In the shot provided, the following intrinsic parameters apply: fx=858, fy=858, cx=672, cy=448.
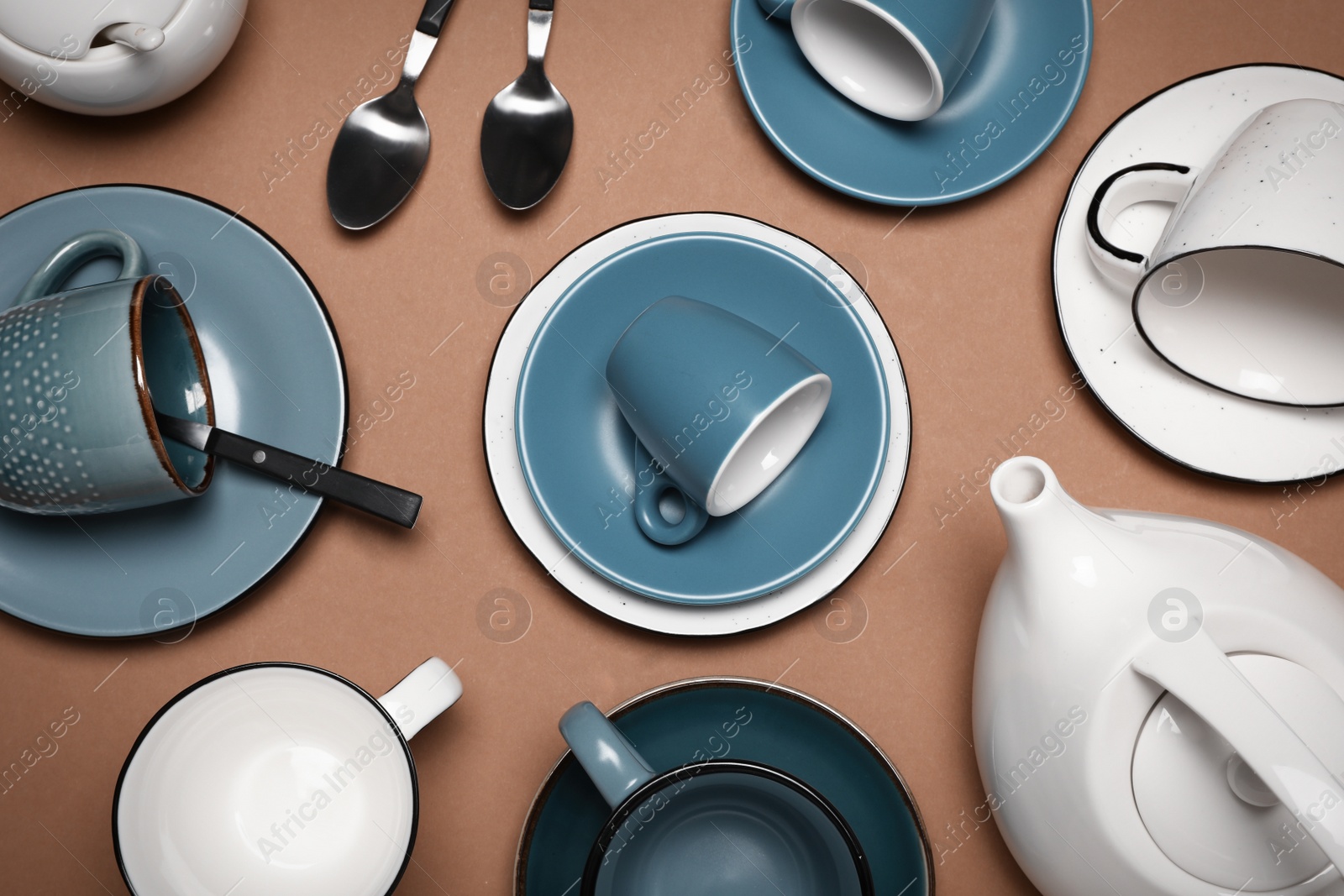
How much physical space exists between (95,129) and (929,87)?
1.81 ft

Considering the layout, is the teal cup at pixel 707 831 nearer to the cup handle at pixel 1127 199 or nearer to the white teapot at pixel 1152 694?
the white teapot at pixel 1152 694

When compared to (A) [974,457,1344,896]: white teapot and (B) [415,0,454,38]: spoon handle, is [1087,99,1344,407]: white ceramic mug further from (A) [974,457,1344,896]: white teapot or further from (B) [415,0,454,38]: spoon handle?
(B) [415,0,454,38]: spoon handle

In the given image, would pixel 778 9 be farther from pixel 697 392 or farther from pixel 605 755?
pixel 605 755

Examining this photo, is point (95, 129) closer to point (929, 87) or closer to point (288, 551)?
point (288, 551)

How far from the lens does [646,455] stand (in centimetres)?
52

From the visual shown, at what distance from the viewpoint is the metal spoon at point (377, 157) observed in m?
0.57

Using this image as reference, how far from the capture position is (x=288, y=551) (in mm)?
516

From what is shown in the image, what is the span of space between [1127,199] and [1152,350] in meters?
0.10

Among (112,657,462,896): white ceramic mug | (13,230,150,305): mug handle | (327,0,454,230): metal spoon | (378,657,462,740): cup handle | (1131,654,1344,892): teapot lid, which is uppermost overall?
(327,0,454,230): metal spoon

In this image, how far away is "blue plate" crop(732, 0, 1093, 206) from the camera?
537 mm

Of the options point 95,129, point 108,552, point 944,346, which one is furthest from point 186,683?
point 944,346

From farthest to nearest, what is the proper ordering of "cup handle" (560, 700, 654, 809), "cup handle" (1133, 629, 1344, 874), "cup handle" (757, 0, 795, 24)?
"cup handle" (757, 0, 795, 24) → "cup handle" (560, 700, 654, 809) → "cup handle" (1133, 629, 1344, 874)

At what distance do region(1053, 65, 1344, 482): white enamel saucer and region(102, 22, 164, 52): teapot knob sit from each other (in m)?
0.54

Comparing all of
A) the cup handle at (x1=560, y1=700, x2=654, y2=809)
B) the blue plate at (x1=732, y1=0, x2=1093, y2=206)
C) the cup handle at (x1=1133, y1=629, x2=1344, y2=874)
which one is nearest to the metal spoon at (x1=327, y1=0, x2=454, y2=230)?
the blue plate at (x1=732, y1=0, x2=1093, y2=206)
